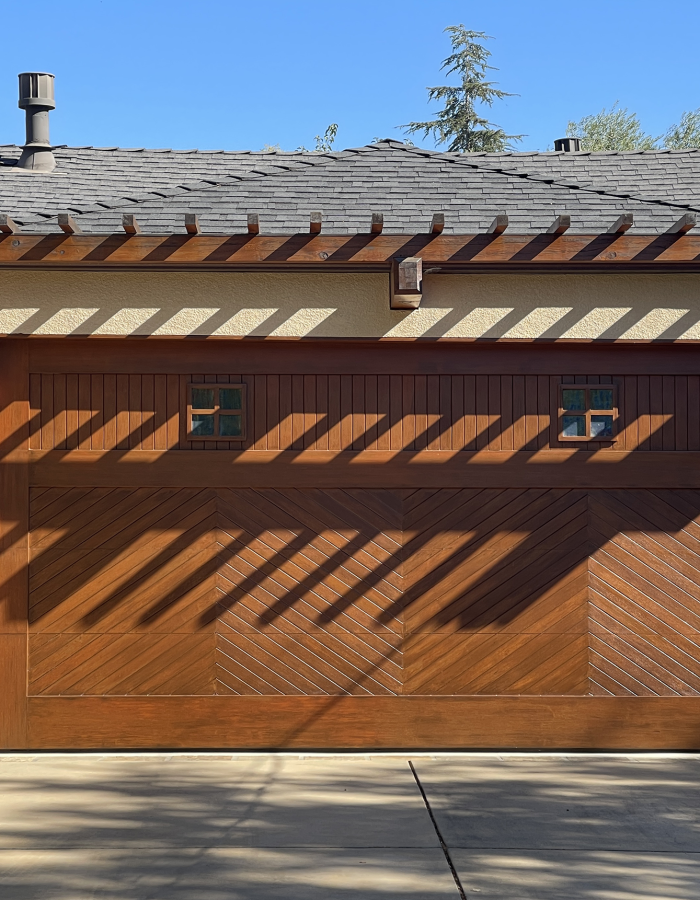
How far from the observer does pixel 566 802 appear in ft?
19.4

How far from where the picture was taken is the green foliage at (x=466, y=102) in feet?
111

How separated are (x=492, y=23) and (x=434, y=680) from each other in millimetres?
32735

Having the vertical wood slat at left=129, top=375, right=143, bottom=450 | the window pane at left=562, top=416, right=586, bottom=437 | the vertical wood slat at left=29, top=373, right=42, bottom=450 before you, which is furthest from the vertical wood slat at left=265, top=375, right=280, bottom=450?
the window pane at left=562, top=416, right=586, bottom=437

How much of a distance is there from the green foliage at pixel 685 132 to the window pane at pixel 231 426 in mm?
36187

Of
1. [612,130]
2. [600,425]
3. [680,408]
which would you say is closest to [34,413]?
[600,425]

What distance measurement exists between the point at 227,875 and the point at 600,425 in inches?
170

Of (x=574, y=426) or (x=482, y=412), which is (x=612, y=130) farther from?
(x=482, y=412)

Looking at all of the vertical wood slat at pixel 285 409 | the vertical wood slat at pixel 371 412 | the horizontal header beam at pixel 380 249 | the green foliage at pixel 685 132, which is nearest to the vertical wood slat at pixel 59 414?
the horizontal header beam at pixel 380 249

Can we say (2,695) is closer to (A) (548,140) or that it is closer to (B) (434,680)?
(B) (434,680)

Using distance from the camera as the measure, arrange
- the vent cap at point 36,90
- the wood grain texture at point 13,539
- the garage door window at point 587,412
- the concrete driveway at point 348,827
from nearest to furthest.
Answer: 1. the concrete driveway at point 348,827
2. the wood grain texture at point 13,539
3. the garage door window at point 587,412
4. the vent cap at point 36,90

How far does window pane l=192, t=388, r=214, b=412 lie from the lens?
7180 mm

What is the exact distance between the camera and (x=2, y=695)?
7027 millimetres

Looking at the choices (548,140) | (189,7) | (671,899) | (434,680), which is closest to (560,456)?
(434,680)

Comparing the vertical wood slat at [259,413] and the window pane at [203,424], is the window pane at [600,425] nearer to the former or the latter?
the vertical wood slat at [259,413]
